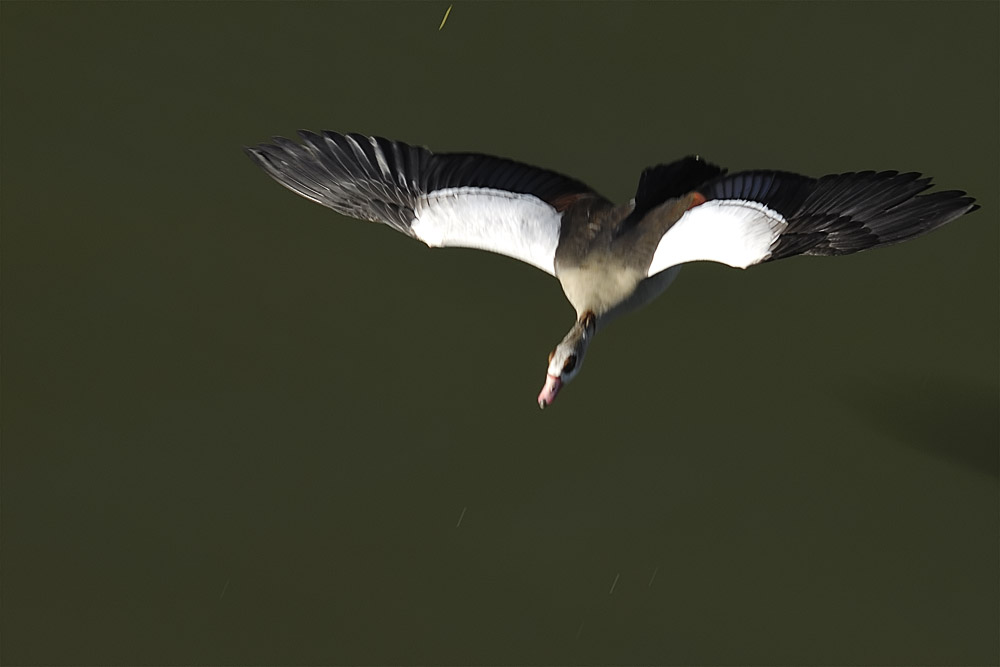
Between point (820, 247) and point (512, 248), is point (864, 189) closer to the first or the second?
point (820, 247)

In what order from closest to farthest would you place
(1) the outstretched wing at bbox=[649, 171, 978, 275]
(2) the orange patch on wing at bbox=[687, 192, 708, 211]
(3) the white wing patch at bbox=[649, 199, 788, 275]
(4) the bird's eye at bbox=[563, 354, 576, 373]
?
(1) the outstretched wing at bbox=[649, 171, 978, 275] → (3) the white wing patch at bbox=[649, 199, 788, 275] → (2) the orange patch on wing at bbox=[687, 192, 708, 211] → (4) the bird's eye at bbox=[563, 354, 576, 373]

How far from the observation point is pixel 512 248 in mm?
4418

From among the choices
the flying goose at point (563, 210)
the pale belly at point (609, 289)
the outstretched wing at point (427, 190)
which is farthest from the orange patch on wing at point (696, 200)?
the outstretched wing at point (427, 190)

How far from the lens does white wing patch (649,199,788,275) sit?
12.8ft

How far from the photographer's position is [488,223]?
173 inches

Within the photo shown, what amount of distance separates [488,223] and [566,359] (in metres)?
0.58

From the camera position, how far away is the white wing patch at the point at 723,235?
12.8 ft

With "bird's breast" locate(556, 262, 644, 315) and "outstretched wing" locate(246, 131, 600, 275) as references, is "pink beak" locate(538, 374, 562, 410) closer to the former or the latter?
"bird's breast" locate(556, 262, 644, 315)

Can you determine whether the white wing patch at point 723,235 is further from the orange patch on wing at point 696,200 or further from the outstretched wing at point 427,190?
the outstretched wing at point 427,190

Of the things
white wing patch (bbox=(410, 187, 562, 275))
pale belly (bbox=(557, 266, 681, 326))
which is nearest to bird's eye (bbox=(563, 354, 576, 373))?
pale belly (bbox=(557, 266, 681, 326))

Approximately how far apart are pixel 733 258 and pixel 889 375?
3.79ft

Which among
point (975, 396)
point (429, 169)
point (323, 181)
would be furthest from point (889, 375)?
point (323, 181)

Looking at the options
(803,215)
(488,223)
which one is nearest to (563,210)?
(488,223)

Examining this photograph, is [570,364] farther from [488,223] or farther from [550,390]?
[488,223]
